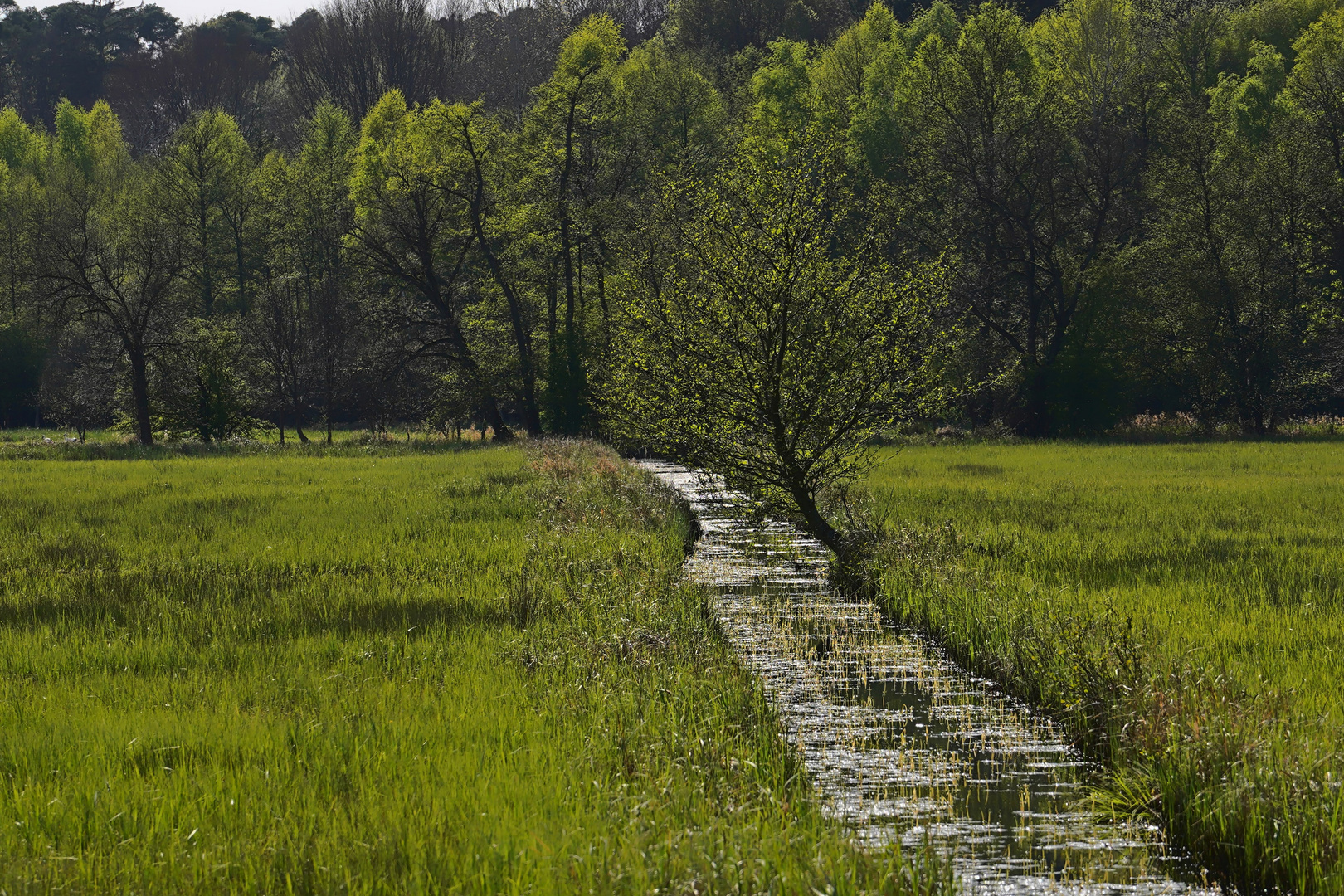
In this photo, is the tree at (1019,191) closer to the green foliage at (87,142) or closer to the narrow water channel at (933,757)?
the narrow water channel at (933,757)

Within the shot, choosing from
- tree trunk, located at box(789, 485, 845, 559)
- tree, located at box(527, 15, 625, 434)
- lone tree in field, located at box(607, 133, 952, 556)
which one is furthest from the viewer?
tree, located at box(527, 15, 625, 434)

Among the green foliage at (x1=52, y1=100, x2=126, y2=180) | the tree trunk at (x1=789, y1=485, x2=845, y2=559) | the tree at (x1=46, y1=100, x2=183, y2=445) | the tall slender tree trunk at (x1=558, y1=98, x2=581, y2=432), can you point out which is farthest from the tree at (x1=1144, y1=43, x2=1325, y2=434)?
the green foliage at (x1=52, y1=100, x2=126, y2=180)

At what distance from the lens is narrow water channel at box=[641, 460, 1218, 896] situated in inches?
251

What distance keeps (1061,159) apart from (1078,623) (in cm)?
4830

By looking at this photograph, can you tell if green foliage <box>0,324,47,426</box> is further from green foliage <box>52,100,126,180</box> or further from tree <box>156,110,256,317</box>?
green foliage <box>52,100,126,180</box>

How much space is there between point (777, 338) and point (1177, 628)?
755 centimetres

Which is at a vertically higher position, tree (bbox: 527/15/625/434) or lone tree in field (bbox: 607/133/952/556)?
tree (bbox: 527/15/625/434)

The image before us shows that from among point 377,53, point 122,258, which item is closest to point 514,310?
point 122,258

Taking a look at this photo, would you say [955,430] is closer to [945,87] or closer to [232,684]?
[945,87]

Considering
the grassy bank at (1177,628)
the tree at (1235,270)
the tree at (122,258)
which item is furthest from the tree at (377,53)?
the grassy bank at (1177,628)

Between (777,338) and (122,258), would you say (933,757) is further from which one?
(122,258)

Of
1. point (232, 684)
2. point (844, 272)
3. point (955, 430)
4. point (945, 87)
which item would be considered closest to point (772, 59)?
point (945, 87)

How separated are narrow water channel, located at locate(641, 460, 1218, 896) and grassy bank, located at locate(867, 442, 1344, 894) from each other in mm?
358

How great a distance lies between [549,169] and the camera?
53.8 metres
